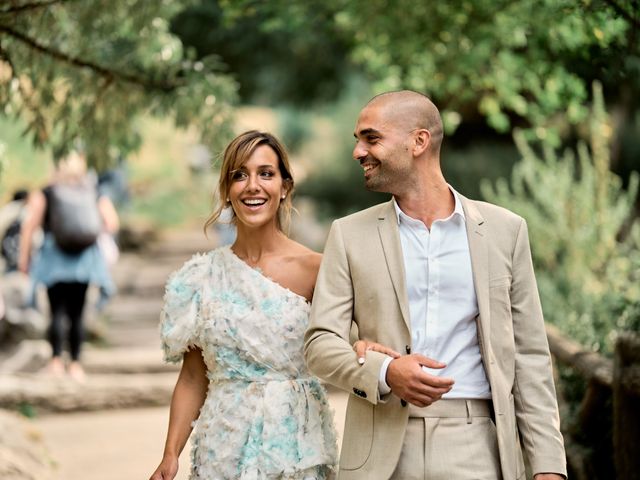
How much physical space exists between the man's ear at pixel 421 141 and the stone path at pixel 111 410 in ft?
13.1

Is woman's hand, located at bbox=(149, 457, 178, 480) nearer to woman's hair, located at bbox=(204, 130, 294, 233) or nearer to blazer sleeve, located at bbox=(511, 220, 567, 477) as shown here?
woman's hair, located at bbox=(204, 130, 294, 233)

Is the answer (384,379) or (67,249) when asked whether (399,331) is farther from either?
(67,249)

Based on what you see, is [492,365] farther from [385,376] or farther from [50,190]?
[50,190]

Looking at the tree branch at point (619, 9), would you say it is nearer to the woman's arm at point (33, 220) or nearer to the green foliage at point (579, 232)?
the green foliage at point (579, 232)

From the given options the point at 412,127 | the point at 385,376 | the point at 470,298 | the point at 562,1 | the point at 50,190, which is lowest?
the point at 385,376

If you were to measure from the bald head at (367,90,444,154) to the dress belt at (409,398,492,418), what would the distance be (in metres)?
0.80

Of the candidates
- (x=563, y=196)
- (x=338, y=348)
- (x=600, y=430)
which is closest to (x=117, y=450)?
(x=600, y=430)

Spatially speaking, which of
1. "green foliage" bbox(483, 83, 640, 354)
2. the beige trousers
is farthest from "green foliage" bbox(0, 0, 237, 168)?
"green foliage" bbox(483, 83, 640, 354)

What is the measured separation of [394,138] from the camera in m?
3.44

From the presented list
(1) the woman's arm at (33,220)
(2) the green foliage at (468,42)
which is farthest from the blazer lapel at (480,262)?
(1) the woman's arm at (33,220)

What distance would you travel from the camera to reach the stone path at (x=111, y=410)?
7.98 metres

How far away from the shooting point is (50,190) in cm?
1031

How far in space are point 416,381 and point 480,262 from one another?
0.53 m

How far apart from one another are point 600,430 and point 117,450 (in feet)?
12.9
